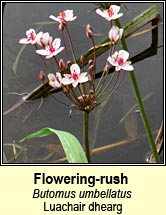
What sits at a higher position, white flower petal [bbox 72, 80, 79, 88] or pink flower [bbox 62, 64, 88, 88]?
pink flower [bbox 62, 64, 88, 88]

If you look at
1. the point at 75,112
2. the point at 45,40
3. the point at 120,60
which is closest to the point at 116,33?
the point at 120,60

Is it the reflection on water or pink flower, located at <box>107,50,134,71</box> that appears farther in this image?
the reflection on water

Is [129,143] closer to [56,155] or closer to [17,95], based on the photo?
[56,155]

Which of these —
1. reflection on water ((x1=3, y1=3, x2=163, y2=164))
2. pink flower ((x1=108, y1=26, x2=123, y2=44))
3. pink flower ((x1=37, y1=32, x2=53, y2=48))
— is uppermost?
pink flower ((x1=108, y1=26, x2=123, y2=44))

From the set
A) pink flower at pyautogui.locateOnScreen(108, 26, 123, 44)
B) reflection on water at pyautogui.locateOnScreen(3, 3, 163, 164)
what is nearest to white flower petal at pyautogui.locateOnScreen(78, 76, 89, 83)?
pink flower at pyautogui.locateOnScreen(108, 26, 123, 44)

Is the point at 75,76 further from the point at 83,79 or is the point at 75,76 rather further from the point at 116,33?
the point at 116,33

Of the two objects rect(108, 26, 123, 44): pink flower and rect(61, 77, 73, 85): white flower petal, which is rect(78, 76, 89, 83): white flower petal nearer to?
rect(61, 77, 73, 85): white flower petal

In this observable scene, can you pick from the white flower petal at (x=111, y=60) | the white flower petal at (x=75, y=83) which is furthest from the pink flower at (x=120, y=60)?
the white flower petal at (x=75, y=83)

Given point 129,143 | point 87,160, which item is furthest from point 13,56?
point 87,160

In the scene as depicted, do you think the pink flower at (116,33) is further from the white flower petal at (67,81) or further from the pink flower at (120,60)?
the white flower petal at (67,81)
